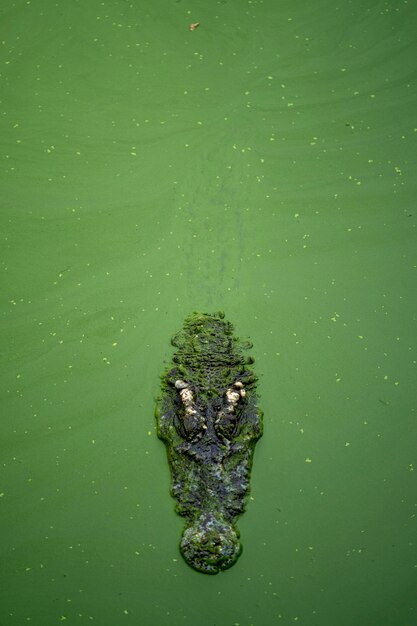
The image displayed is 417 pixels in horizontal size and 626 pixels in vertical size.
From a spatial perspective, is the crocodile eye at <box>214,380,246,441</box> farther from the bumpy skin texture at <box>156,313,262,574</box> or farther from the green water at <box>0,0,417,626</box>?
the green water at <box>0,0,417,626</box>

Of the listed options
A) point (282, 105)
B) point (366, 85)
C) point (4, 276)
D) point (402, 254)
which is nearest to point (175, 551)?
point (4, 276)

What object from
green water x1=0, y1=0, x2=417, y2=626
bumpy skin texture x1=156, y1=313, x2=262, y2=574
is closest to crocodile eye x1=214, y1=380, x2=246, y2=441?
bumpy skin texture x1=156, y1=313, x2=262, y2=574

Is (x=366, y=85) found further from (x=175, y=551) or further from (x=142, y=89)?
(x=175, y=551)

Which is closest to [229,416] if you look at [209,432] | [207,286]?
[209,432]

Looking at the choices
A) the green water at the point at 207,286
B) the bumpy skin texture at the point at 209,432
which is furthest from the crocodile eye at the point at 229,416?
the green water at the point at 207,286

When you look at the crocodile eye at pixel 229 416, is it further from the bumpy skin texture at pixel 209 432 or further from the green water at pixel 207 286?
the green water at pixel 207 286
